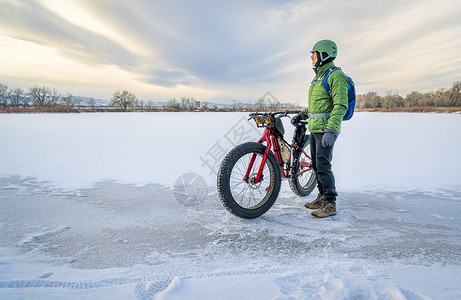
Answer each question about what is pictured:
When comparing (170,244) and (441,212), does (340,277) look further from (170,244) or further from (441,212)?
(441,212)

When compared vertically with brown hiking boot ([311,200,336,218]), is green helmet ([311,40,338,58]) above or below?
above

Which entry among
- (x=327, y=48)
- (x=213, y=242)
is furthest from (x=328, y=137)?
(x=213, y=242)

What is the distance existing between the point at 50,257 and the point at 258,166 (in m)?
2.13

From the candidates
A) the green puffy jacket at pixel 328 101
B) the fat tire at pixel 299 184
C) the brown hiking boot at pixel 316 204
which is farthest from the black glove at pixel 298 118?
the brown hiking boot at pixel 316 204

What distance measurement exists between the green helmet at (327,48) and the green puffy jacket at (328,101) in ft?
0.37

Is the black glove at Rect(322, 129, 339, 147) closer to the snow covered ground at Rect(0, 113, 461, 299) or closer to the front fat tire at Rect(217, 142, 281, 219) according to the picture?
the front fat tire at Rect(217, 142, 281, 219)

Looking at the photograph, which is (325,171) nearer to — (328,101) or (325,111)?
(325,111)

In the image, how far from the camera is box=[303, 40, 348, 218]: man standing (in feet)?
8.67

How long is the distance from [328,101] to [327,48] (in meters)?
0.61

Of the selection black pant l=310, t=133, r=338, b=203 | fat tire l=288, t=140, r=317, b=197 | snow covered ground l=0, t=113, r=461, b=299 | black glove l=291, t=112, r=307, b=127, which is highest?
black glove l=291, t=112, r=307, b=127

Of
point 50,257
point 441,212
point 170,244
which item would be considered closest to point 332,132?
point 441,212

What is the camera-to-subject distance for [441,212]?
114 inches

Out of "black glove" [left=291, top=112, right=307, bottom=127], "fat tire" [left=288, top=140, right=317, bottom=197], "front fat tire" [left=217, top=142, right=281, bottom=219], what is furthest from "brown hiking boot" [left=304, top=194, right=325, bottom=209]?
"black glove" [left=291, top=112, right=307, bottom=127]

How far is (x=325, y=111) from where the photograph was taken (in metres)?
2.83
